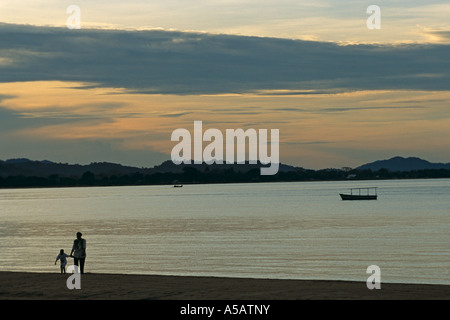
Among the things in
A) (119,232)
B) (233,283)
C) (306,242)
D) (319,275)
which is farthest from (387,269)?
(119,232)

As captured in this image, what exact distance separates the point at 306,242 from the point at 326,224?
35.8 metres

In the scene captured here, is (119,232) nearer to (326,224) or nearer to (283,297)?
(326,224)

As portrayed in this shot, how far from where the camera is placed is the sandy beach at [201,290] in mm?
23797

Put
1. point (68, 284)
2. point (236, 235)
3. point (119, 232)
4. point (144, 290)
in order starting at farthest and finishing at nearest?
point (119, 232)
point (236, 235)
point (68, 284)
point (144, 290)

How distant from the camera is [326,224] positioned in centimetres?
12062

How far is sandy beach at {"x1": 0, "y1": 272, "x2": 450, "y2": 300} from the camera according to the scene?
23.8m

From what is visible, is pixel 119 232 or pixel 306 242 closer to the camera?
pixel 306 242
